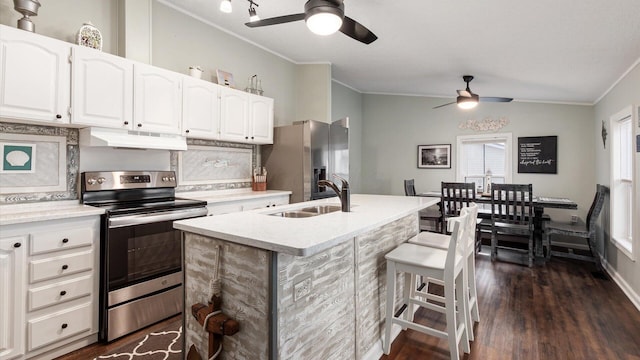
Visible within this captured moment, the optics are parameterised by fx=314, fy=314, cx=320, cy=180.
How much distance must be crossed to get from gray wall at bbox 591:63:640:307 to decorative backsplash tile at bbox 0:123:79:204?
4934 mm

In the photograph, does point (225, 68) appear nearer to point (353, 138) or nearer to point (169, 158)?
point (169, 158)

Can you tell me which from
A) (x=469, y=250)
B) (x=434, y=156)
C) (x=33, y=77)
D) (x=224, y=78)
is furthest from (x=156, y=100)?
(x=434, y=156)

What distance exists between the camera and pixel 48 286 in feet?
6.74

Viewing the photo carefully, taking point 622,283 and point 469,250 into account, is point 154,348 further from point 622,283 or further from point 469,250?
point 622,283

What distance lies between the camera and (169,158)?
325 cm

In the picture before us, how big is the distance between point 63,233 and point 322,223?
5.79 ft

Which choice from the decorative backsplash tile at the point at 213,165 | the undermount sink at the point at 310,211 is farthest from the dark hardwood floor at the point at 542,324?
the decorative backsplash tile at the point at 213,165

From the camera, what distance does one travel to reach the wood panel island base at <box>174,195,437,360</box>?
134 cm

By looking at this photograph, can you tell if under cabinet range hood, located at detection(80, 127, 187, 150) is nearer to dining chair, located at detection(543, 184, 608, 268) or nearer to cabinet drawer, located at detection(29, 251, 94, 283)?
cabinet drawer, located at detection(29, 251, 94, 283)

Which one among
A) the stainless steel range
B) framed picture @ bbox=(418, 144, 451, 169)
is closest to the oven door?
the stainless steel range

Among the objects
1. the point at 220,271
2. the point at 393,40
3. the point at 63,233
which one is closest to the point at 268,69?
the point at 393,40

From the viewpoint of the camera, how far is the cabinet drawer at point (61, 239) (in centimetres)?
199

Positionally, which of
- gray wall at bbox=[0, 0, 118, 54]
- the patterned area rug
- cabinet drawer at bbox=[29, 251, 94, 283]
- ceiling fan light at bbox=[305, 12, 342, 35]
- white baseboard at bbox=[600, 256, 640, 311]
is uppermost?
gray wall at bbox=[0, 0, 118, 54]

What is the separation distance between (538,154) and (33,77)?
625cm
